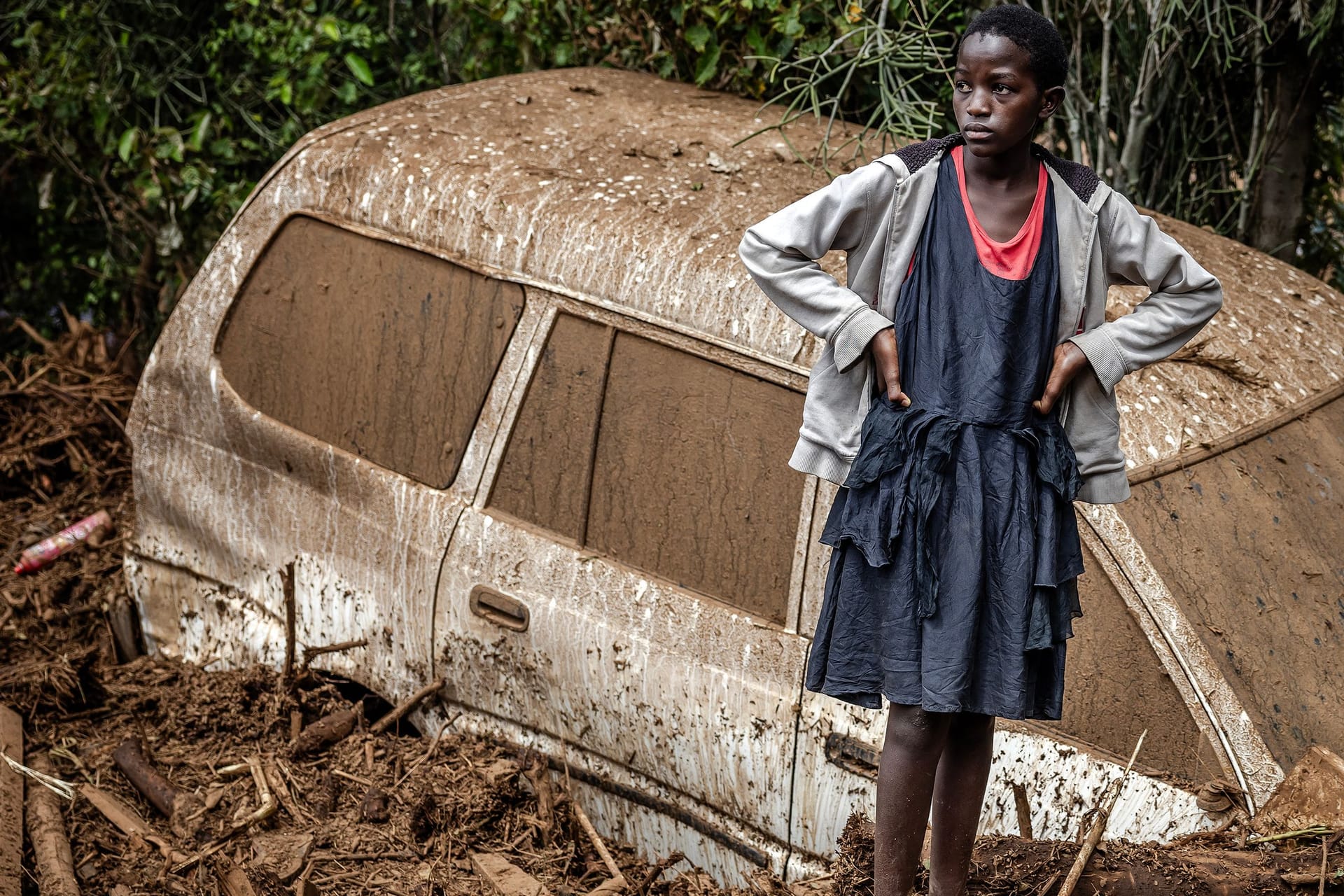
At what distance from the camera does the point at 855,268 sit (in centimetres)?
246

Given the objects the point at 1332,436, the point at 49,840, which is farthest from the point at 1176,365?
the point at 49,840

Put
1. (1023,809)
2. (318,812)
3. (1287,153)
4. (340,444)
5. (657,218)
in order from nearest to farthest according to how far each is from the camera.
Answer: (1023,809) → (657,218) → (318,812) → (340,444) → (1287,153)

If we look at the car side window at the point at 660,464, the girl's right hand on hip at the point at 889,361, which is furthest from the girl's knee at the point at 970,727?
the car side window at the point at 660,464

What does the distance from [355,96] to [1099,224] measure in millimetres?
4659

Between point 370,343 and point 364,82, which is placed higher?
point 364,82

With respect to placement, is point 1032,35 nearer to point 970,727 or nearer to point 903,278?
point 903,278

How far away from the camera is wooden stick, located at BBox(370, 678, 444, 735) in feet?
12.6

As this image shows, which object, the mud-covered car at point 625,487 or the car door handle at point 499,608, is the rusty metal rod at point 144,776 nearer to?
the mud-covered car at point 625,487

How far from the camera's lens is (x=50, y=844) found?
3.72m

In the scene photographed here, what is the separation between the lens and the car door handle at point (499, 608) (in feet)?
11.8

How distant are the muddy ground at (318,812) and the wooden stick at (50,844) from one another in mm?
38

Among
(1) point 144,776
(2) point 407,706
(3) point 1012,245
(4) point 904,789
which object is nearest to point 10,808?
(1) point 144,776

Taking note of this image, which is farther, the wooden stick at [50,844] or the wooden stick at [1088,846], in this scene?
the wooden stick at [50,844]

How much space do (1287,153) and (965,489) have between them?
3.61 metres
